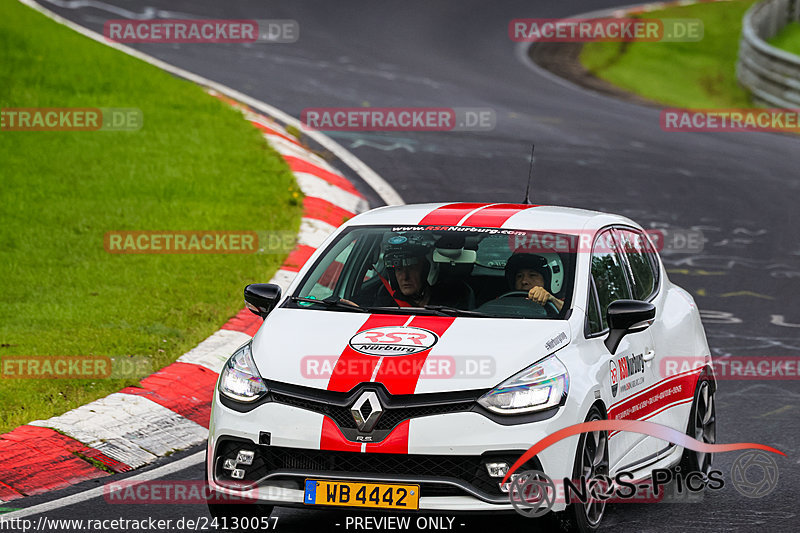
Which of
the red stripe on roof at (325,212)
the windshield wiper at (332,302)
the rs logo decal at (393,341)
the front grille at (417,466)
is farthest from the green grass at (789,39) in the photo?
the front grille at (417,466)

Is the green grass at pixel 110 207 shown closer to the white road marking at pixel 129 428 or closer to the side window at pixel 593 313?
the white road marking at pixel 129 428

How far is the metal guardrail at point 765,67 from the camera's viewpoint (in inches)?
917

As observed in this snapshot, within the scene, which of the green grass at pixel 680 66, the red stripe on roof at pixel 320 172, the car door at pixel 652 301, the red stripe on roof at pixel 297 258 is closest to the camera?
the car door at pixel 652 301

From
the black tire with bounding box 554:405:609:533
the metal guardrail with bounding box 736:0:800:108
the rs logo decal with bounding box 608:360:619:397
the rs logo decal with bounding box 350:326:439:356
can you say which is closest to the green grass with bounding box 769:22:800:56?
the metal guardrail with bounding box 736:0:800:108

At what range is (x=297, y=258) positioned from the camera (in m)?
11.7

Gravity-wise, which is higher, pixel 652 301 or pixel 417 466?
pixel 652 301

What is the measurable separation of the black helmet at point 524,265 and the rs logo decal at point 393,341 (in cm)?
93

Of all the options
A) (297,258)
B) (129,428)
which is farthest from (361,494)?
(297,258)

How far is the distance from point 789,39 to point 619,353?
2335cm

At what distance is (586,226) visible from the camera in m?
7.04

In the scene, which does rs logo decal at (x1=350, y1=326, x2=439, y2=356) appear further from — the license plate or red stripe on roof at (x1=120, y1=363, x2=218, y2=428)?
red stripe on roof at (x1=120, y1=363, x2=218, y2=428)

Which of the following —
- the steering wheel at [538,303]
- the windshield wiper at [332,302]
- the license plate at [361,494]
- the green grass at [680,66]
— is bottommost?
the license plate at [361,494]

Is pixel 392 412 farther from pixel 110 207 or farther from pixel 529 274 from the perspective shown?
pixel 110 207

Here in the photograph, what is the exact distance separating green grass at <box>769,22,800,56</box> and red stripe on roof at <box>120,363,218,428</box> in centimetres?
2121
